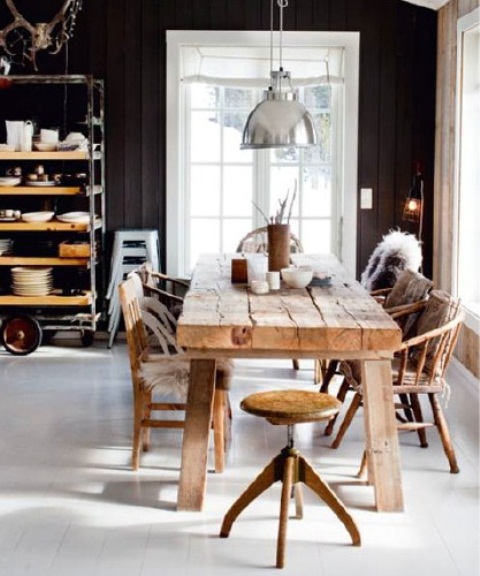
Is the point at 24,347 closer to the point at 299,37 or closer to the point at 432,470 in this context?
the point at 299,37

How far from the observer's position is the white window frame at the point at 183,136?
796cm

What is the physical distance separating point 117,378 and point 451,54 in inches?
126

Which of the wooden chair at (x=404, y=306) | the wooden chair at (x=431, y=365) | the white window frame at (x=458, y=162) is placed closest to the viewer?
the wooden chair at (x=431, y=365)

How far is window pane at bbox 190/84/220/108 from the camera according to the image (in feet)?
26.7

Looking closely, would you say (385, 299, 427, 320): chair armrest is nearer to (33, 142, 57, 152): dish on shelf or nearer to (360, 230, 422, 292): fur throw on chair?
(360, 230, 422, 292): fur throw on chair

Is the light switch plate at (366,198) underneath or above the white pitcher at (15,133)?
underneath

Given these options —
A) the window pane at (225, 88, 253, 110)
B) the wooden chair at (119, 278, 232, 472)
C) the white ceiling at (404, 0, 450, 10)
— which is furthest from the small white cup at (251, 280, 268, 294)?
the white ceiling at (404, 0, 450, 10)

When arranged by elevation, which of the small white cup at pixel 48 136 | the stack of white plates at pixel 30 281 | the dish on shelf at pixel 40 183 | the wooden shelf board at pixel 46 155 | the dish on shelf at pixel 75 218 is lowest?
the stack of white plates at pixel 30 281

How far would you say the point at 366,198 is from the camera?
320 inches

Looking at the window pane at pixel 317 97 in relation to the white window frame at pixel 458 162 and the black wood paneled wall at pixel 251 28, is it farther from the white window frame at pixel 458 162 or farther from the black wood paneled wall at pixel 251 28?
the white window frame at pixel 458 162

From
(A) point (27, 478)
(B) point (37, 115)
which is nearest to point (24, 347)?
(B) point (37, 115)

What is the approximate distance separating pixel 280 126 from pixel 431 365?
149 cm

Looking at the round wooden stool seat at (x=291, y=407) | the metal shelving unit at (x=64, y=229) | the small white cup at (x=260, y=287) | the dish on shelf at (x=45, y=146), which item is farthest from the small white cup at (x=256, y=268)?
the dish on shelf at (x=45, y=146)

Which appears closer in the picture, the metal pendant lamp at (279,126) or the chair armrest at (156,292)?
the metal pendant lamp at (279,126)
